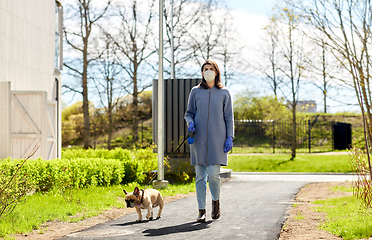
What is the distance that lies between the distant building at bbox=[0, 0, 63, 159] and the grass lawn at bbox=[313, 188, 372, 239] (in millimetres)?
7924

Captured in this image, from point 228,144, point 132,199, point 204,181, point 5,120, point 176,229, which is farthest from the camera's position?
point 5,120

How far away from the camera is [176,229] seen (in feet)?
18.0

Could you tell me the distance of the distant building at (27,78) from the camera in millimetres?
11750

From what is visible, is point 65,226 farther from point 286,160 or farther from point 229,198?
point 286,160

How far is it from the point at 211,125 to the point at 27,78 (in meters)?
9.84

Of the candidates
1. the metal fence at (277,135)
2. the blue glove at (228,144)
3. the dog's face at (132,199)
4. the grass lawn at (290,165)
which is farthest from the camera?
the metal fence at (277,135)

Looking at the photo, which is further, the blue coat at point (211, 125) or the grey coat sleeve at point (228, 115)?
the grey coat sleeve at point (228, 115)

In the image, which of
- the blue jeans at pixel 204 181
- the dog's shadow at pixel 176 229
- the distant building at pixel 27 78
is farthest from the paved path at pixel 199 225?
the distant building at pixel 27 78

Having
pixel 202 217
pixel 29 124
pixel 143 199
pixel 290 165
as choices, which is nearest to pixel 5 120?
pixel 29 124

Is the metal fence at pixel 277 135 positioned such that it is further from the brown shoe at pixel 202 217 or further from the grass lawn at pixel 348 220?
the brown shoe at pixel 202 217

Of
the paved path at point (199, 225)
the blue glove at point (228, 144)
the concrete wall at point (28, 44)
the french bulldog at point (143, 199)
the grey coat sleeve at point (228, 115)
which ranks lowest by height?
the paved path at point (199, 225)

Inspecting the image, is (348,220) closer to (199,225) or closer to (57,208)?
(199,225)

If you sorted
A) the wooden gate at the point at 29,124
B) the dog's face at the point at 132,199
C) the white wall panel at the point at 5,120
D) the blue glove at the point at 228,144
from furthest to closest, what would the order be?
the wooden gate at the point at 29,124, the white wall panel at the point at 5,120, the blue glove at the point at 228,144, the dog's face at the point at 132,199

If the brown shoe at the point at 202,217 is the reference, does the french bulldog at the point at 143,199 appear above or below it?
above
